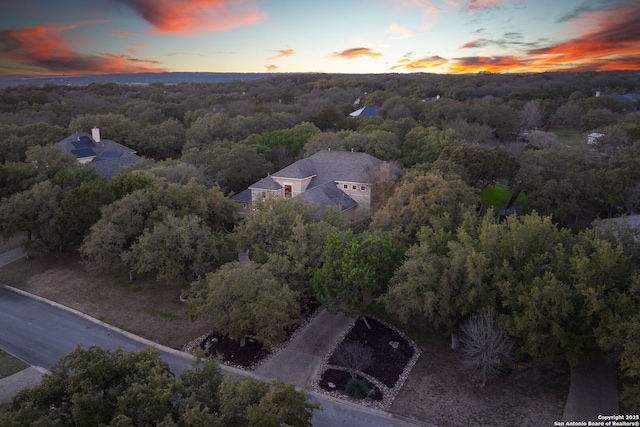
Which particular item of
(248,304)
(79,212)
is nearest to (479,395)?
(248,304)

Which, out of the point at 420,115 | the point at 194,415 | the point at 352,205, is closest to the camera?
the point at 194,415

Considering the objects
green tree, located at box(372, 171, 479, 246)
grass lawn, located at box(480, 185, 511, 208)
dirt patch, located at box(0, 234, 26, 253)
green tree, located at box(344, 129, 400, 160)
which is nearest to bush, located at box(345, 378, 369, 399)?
green tree, located at box(372, 171, 479, 246)

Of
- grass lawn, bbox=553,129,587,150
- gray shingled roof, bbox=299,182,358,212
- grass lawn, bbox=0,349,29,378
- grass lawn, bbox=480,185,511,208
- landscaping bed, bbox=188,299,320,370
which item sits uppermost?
grass lawn, bbox=553,129,587,150

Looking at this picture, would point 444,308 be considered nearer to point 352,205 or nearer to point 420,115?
point 352,205

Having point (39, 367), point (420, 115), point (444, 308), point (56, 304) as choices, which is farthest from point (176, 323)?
point (420, 115)

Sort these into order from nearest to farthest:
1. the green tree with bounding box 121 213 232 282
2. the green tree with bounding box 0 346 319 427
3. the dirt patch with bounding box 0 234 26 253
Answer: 1. the green tree with bounding box 0 346 319 427
2. the green tree with bounding box 121 213 232 282
3. the dirt patch with bounding box 0 234 26 253

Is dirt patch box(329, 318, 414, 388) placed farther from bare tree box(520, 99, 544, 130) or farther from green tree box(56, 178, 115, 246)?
bare tree box(520, 99, 544, 130)
